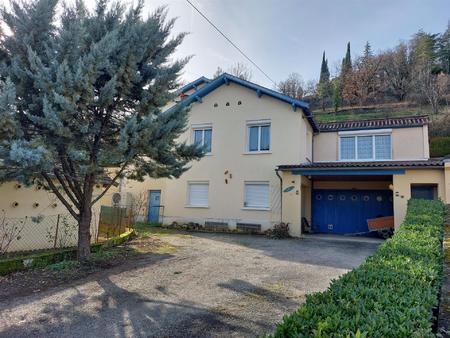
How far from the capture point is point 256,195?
17.0m

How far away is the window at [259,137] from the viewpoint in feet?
56.9

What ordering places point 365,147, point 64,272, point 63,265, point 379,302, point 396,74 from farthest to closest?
point 396,74, point 365,147, point 63,265, point 64,272, point 379,302

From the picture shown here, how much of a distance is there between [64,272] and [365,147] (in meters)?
16.8

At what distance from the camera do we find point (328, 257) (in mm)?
10281

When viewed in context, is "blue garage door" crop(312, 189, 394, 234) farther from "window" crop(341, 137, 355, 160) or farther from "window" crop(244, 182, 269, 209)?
"window" crop(244, 182, 269, 209)

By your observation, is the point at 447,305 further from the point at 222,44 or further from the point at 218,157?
the point at 218,157

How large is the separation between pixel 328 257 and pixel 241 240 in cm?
462

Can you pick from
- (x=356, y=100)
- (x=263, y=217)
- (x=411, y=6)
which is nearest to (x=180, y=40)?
(x=411, y=6)

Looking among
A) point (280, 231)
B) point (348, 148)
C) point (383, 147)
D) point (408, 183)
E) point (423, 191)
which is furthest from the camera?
point (348, 148)

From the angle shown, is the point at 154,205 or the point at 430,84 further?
the point at 430,84

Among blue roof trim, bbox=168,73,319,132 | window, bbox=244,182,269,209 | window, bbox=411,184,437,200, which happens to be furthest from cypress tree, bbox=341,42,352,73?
window, bbox=244,182,269,209

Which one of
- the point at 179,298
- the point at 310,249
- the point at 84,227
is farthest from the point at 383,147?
the point at 84,227

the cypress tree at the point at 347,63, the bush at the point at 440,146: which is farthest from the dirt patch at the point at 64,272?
the cypress tree at the point at 347,63

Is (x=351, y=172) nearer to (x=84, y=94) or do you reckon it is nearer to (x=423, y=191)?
(x=423, y=191)
